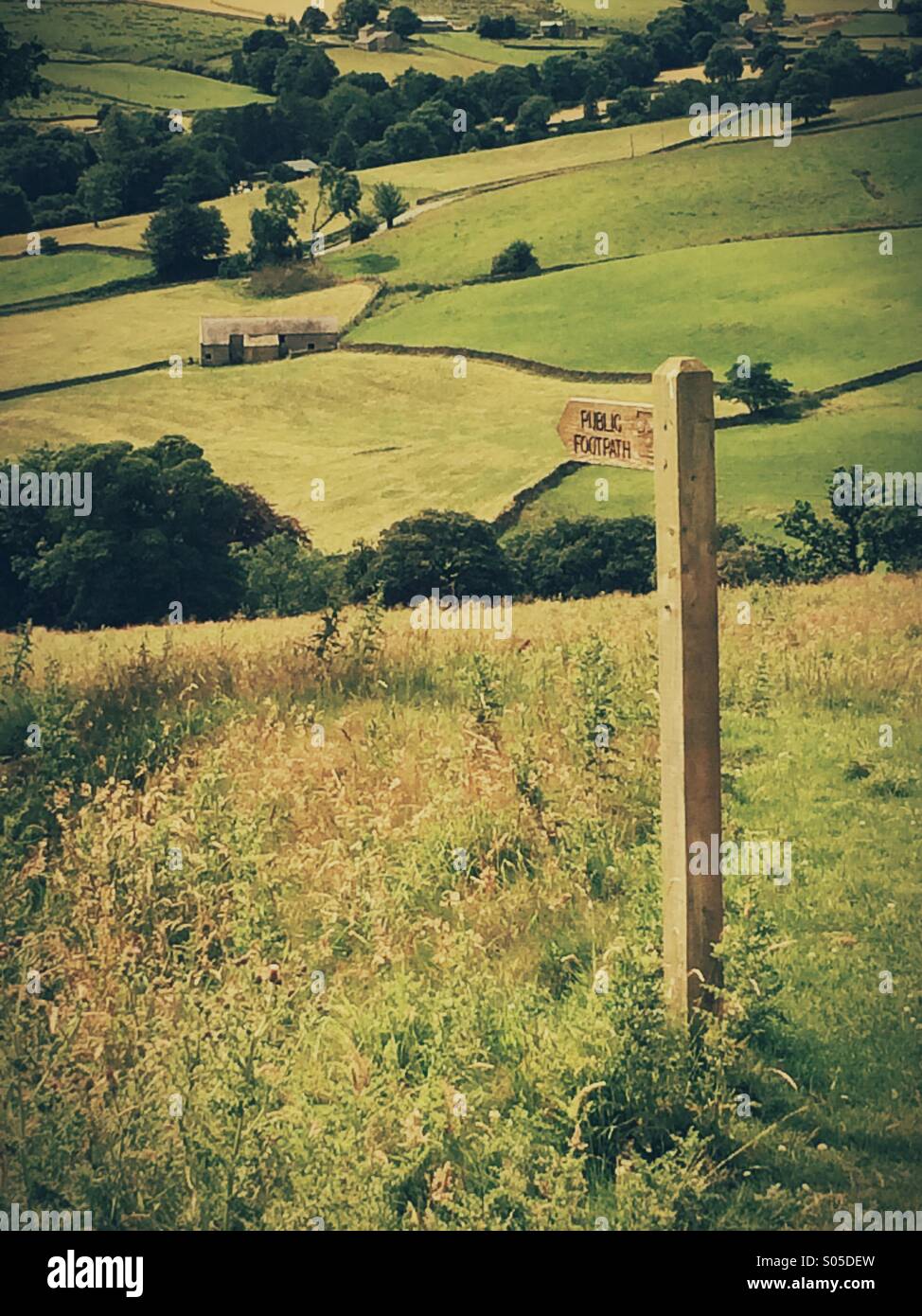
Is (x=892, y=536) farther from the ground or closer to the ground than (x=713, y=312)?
closer to the ground

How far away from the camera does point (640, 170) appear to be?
45.3 meters

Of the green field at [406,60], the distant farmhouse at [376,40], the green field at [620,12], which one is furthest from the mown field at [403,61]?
the green field at [620,12]

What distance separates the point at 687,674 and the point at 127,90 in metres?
36.9

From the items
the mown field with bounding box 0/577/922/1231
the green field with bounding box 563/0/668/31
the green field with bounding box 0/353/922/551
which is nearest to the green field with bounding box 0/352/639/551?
the green field with bounding box 0/353/922/551

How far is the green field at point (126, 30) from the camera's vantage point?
1494 inches

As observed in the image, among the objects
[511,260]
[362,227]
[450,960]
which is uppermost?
[362,227]

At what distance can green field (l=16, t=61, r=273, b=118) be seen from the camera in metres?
37.9

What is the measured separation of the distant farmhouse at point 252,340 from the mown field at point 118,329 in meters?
0.23

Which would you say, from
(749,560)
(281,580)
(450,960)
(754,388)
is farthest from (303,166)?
(450,960)

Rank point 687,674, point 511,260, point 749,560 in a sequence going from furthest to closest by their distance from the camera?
point 511,260, point 749,560, point 687,674

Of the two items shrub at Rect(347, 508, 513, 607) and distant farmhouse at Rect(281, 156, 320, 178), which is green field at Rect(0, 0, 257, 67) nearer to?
distant farmhouse at Rect(281, 156, 320, 178)

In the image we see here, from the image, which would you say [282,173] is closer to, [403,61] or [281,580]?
[403,61]

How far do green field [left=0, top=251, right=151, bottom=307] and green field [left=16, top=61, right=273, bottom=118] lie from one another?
3200 mm

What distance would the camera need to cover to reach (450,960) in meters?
7.24
